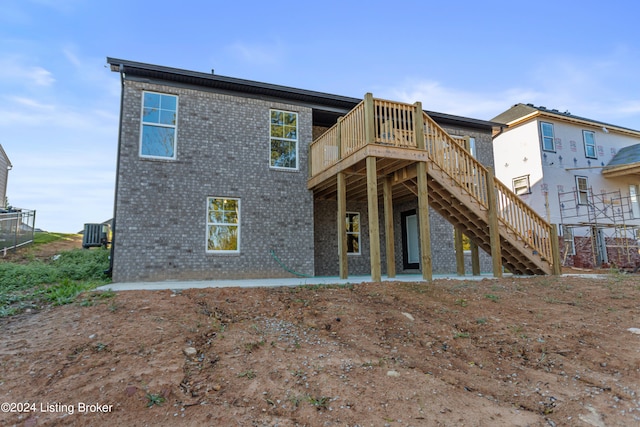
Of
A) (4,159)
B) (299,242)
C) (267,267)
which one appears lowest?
(267,267)

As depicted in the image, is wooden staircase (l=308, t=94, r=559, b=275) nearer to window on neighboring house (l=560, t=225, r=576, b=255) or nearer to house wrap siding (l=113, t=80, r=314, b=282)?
house wrap siding (l=113, t=80, r=314, b=282)

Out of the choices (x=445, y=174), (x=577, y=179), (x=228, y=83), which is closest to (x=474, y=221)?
(x=445, y=174)

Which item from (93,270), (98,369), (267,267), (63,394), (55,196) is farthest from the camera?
(55,196)

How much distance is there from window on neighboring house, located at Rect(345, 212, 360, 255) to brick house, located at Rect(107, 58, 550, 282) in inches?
52.0

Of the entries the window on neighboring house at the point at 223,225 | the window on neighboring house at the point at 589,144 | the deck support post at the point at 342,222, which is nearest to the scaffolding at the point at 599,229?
the window on neighboring house at the point at 589,144

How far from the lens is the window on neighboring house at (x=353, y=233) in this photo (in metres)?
12.8

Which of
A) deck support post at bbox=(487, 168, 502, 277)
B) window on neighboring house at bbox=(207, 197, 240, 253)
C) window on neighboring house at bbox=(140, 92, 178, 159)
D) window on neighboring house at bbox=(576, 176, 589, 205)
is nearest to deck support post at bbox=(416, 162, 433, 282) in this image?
deck support post at bbox=(487, 168, 502, 277)

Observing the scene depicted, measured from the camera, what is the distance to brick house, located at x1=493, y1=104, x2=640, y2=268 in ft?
62.6

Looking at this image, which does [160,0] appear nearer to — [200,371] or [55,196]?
[200,371]

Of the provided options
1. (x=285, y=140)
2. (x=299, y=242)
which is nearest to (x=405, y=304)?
(x=299, y=242)

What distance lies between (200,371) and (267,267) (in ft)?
22.7

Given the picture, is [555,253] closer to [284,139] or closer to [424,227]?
[424,227]

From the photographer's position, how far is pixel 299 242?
10.8 meters

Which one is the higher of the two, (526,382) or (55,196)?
(55,196)
